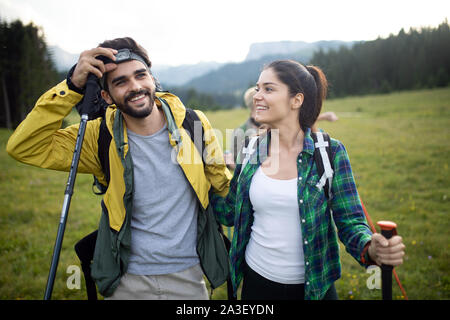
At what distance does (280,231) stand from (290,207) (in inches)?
10.9

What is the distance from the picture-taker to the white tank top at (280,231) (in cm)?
→ 263

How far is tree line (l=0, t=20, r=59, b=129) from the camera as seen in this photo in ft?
72.0

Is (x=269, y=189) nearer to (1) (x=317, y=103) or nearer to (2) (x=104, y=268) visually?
(1) (x=317, y=103)

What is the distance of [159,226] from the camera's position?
113 inches

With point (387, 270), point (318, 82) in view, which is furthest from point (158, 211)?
point (318, 82)

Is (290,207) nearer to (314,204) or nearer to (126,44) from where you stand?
(314,204)

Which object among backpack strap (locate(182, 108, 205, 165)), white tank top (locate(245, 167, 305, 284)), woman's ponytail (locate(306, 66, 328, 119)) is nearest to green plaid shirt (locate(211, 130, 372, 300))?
white tank top (locate(245, 167, 305, 284))

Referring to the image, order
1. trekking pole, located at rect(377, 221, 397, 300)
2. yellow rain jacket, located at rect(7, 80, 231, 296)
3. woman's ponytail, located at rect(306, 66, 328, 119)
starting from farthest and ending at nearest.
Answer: woman's ponytail, located at rect(306, 66, 328, 119) → yellow rain jacket, located at rect(7, 80, 231, 296) → trekking pole, located at rect(377, 221, 397, 300)

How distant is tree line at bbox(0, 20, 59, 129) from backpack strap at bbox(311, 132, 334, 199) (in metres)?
23.7

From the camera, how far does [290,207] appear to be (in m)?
2.62

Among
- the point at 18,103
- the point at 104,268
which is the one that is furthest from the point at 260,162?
the point at 18,103

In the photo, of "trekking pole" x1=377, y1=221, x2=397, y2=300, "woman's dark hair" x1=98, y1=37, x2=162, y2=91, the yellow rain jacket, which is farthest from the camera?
"woman's dark hair" x1=98, y1=37, x2=162, y2=91

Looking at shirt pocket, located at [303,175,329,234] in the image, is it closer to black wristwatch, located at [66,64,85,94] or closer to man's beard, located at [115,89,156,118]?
man's beard, located at [115,89,156,118]
